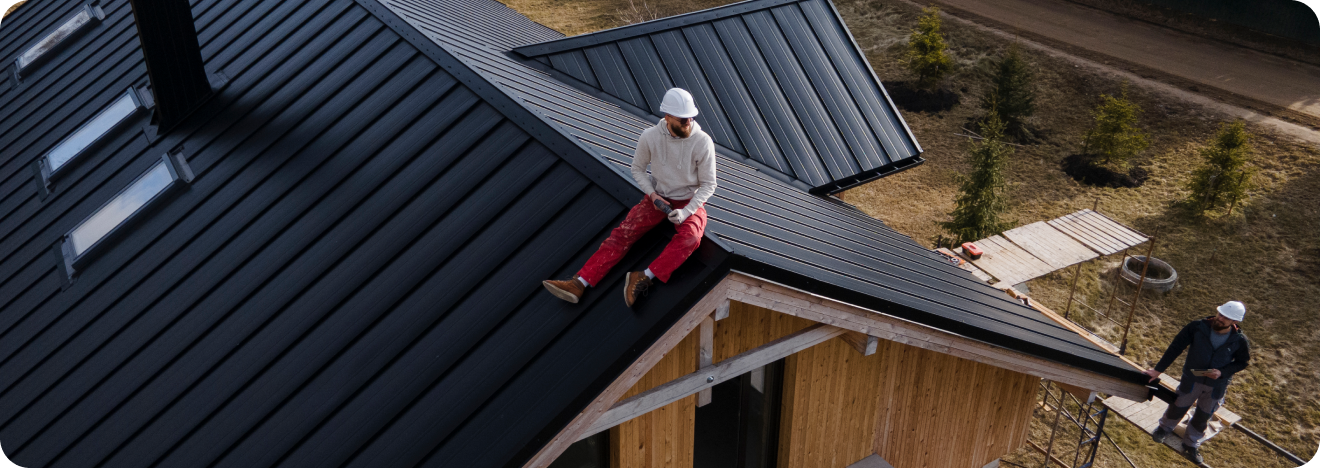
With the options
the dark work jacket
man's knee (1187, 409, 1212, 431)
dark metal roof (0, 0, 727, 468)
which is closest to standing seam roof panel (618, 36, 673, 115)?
dark metal roof (0, 0, 727, 468)

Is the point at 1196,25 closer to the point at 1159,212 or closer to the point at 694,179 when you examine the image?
the point at 1159,212

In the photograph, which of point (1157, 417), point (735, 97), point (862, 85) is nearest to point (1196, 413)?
point (1157, 417)

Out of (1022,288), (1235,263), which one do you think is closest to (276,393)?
(1022,288)

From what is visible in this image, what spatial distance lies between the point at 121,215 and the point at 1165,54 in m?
29.0

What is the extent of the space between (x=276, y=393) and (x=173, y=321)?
5.76 ft

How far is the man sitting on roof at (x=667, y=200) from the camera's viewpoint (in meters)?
6.41

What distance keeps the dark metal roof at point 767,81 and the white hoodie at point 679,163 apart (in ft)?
18.1

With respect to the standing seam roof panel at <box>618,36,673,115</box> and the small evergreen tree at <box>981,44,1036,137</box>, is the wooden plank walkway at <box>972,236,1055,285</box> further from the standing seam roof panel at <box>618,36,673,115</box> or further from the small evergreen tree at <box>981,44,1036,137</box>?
the small evergreen tree at <box>981,44,1036,137</box>

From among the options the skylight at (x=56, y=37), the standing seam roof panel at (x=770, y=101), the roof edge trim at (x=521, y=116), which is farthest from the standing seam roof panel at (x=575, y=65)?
the skylight at (x=56, y=37)

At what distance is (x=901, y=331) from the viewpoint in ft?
26.2

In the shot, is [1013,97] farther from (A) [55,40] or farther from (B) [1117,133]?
(A) [55,40]

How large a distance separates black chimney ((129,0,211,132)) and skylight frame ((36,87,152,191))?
71cm

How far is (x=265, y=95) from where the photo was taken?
10.9 m

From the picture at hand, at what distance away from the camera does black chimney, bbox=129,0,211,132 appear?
35.8ft
